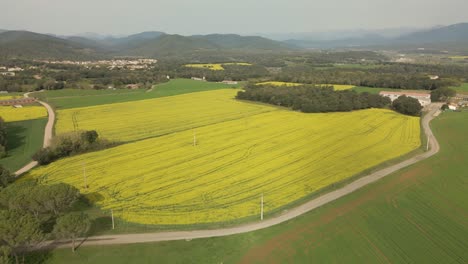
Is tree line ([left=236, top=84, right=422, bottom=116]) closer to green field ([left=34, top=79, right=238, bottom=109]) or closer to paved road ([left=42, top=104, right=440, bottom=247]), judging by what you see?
green field ([left=34, top=79, right=238, bottom=109])

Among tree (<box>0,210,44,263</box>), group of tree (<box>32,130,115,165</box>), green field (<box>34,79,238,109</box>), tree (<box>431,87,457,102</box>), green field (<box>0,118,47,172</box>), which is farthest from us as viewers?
tree (<box>431,87,457,102</box>)

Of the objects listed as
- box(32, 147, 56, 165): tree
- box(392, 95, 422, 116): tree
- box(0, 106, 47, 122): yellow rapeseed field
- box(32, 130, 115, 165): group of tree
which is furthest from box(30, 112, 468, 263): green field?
box(0, 106, 47, 122): yellow rapeseed field

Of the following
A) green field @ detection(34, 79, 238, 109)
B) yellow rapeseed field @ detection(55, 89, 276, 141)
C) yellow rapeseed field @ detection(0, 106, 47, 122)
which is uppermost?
green field @ detection(34, 79, 238, 109)

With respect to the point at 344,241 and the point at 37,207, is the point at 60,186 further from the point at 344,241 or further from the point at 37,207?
the point at 344,241

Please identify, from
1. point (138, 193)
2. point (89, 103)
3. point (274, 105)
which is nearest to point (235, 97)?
point (274, 105)

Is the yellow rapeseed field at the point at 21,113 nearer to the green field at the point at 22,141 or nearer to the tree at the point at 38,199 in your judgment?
the green field at the point at 22,141

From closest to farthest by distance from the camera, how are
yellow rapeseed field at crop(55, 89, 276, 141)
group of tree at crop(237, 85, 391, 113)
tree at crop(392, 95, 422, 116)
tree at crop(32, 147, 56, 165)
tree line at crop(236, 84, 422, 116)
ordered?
tree at crop(32, 147, 56, 165), yellow rapeseed field at crop(55, 89, 276, 141), tree at crop(392, 95, 422, 116), tree line at crop(236, 84, 422, 116), group of tree at crop(237, 85, 391, 113)

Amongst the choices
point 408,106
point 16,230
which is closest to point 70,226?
point 16,230
